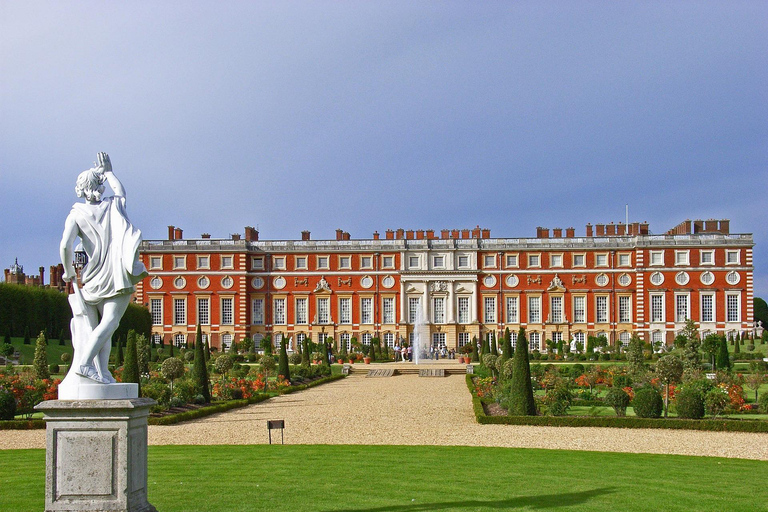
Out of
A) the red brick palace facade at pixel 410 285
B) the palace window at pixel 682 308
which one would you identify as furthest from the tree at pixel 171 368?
the palace window at pixel 682 308

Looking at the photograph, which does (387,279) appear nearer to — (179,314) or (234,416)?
(179,314)

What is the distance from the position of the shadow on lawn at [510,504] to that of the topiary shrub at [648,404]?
760cm

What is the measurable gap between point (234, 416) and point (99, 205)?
10.6m

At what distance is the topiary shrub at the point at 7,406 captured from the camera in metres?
14.6

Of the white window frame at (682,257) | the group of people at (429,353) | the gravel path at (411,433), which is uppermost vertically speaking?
the white window frame at (682,257)

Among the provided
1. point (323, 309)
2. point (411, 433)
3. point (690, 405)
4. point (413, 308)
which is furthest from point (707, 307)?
point (411, 433)

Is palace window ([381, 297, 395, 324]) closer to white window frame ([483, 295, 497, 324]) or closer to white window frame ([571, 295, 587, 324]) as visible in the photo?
white window frame ([483, 295, 497, 324])

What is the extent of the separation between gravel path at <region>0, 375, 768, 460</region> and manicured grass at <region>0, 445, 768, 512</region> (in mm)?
1027

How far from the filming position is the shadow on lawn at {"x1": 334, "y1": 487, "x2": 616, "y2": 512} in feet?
22.8

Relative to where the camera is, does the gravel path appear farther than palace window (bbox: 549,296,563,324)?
No

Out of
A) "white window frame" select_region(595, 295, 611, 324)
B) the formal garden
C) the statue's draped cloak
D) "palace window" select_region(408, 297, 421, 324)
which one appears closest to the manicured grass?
the statue's draped cloak

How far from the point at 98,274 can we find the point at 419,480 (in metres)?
4.28

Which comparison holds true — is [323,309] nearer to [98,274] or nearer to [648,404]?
[648,404]

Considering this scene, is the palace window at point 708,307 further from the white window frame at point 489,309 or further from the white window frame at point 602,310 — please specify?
the white window frame at point 489,309
